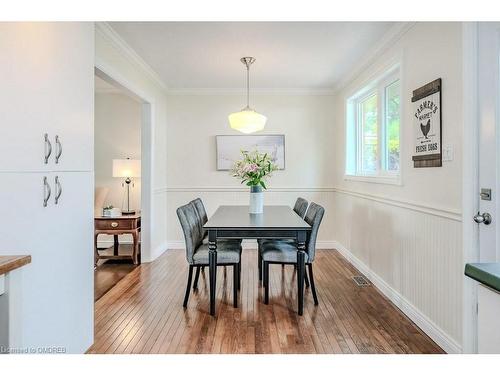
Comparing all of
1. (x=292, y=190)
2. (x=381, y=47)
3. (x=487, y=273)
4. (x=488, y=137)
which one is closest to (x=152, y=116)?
(x=292, y=190)

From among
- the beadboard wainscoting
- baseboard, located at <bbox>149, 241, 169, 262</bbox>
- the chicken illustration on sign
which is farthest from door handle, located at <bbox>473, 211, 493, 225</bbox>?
baseboard, located at <bbox>149, 241, 169, 262</bbox>

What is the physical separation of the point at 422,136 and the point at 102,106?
4.67 m

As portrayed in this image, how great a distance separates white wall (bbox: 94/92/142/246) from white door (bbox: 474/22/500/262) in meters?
4.62

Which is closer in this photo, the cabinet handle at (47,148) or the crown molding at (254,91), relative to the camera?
the cabinet handle at (47,148)

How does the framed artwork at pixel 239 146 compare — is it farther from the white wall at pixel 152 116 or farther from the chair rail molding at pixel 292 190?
the white wall at pixel 152 116

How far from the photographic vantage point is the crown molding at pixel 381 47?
294cm

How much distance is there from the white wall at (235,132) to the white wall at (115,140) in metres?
Answer: 0.56

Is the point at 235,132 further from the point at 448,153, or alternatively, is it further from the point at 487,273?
the point at 487,273

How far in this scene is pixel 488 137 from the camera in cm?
192

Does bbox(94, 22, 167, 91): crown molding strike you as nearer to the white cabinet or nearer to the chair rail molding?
the white cabinet

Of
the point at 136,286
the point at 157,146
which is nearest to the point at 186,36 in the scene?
the point at 157,146

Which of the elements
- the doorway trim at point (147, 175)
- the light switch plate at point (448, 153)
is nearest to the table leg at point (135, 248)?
the doorway trim at point (147, 175)

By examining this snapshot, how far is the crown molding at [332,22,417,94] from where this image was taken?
2941mm
